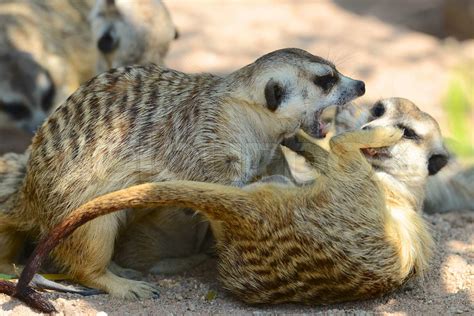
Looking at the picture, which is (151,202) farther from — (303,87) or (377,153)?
(377,153)

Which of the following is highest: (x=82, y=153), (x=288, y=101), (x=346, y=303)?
(x=288, y=101)

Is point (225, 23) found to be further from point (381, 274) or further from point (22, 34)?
point (381, 274)

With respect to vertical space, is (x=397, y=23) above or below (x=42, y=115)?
above

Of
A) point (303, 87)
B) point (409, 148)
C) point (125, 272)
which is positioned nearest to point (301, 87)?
point (303, 87)

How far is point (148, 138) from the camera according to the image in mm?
3379

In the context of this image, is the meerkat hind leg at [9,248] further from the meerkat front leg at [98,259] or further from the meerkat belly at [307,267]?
the meerkat belly at [307,267]

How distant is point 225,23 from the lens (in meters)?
7.34

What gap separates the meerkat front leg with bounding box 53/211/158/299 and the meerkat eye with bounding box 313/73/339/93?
0.94m

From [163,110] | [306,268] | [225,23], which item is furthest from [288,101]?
[225,23]

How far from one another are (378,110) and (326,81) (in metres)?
0.43

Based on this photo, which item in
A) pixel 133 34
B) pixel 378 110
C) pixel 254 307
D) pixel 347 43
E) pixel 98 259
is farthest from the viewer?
pixel 347 43

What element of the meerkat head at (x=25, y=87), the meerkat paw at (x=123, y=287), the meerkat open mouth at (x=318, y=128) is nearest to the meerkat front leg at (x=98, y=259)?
the meerkat paw at (x=123, y=287)

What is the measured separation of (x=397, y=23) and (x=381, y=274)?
4787mm

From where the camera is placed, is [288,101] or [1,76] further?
[1,76]
